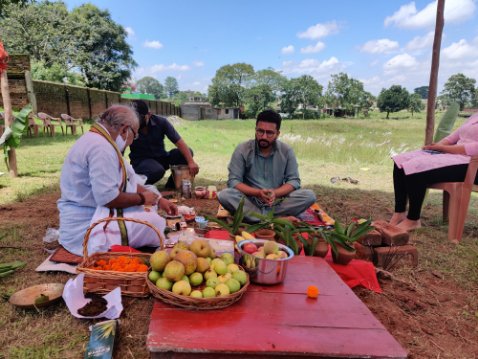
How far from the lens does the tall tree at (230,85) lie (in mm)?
69562

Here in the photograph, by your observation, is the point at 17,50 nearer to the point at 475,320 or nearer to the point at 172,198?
the point at 172,198

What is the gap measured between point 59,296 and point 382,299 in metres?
2.49

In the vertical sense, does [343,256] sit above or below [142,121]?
below

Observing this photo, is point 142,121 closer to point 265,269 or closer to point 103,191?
point 103,191

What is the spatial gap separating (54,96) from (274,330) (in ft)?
58.5

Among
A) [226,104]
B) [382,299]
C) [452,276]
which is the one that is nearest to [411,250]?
[452,276]

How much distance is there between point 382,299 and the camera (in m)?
2.76

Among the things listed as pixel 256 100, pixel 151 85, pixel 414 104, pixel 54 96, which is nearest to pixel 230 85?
pixel 256 100

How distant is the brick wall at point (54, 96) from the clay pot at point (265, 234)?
281 inches

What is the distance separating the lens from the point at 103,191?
8.86ft

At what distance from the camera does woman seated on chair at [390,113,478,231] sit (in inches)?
157

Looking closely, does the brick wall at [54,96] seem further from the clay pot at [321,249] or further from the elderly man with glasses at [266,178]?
the clay pot at [321,249]

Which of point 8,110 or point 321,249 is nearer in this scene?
point 321,249

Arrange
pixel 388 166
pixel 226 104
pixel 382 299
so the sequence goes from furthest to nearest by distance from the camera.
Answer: pixel 226 104 → pixel 388 166 → pixel 382 299
